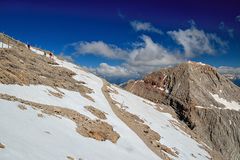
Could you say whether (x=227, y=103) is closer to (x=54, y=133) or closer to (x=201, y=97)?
(x=201, y=97)

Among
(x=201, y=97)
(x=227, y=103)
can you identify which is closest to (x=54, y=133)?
(x=201, y=97)

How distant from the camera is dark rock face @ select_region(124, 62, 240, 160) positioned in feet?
299

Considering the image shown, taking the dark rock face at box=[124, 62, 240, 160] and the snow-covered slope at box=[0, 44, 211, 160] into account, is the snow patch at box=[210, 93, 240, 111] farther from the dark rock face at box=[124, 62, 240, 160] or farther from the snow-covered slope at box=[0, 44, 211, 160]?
the snow-covered slope at box=[0, 44, 211, 160]

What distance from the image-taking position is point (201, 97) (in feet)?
333

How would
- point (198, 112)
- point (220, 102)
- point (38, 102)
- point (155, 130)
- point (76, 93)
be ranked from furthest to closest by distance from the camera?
point (220, 102) < point (198, 112) < point (155, 130) < point (76, 93) < point (38, 102)

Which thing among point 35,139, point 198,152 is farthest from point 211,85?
point 35,139

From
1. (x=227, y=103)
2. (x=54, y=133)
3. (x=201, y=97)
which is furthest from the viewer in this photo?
(x=227, y=103)

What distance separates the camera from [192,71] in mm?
108812

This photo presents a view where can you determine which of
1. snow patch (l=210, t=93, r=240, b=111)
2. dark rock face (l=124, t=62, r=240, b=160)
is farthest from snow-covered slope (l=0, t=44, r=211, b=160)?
snow patch (l=210, t=93, r=240, b=111)

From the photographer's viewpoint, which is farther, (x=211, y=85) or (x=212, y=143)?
(x=211, y=85)

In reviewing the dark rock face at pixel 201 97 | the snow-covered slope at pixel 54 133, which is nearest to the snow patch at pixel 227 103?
the dark rock face at pixel 201 97

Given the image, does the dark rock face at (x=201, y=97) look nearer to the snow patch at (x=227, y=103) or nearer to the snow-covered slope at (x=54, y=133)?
the snow patch at (x=227, y=103)

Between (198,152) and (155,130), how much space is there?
316 inches

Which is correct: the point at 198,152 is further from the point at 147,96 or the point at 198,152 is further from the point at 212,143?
the point at 147,96
